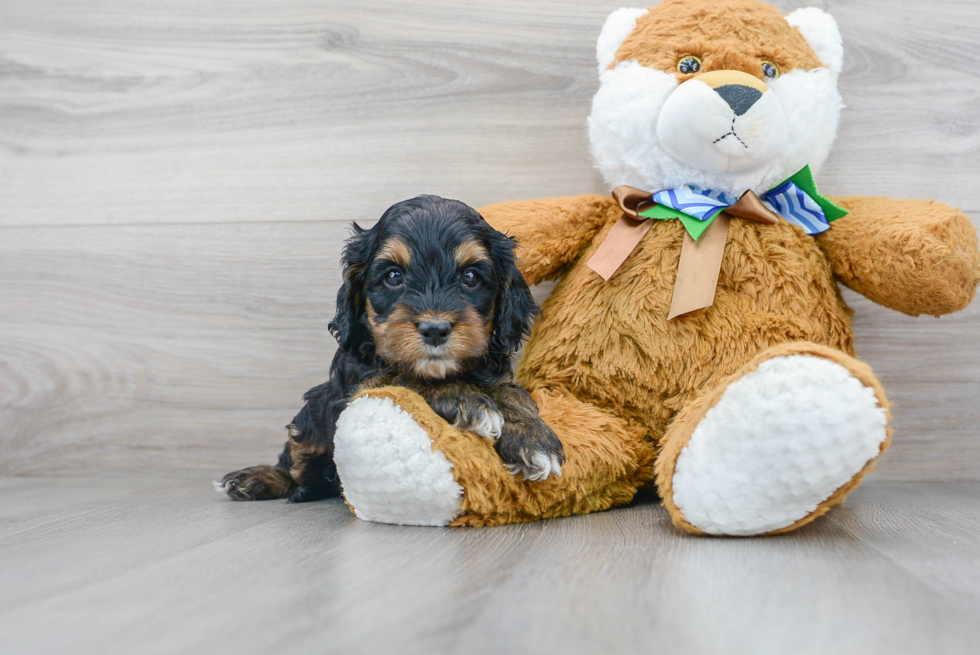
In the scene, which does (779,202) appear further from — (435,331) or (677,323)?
(435,331)

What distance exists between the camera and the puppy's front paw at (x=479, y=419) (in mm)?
1276

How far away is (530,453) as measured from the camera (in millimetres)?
1279

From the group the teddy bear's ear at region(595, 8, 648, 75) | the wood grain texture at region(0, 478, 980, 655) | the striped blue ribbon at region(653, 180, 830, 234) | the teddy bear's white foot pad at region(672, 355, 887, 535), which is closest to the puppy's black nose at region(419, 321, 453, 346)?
the wood grain texture at region(0, 478, 980, 655)

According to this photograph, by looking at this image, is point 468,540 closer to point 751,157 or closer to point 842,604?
point 842,604

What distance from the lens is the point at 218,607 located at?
88cm

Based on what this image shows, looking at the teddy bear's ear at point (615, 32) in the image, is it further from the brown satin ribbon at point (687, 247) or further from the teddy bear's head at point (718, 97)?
the brown satin ribbon at point (687, 247)

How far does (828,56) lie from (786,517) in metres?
1.04

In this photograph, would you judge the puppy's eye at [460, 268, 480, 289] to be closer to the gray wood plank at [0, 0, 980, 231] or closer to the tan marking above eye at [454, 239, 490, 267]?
the tan marking above eye at [454, 239, 490, 267]

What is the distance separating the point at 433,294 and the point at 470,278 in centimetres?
9

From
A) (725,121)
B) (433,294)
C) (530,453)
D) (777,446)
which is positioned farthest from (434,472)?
(725,121)

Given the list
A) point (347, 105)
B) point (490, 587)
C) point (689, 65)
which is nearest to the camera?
point (490, 587)

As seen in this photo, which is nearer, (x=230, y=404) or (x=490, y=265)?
(x=490, y=265)

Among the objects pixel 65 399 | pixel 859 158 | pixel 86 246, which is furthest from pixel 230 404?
pixel 859 158

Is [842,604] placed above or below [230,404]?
above
